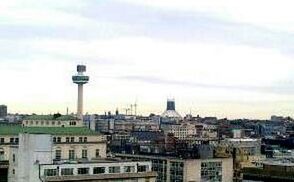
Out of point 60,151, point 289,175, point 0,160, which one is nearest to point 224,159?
point 289,175

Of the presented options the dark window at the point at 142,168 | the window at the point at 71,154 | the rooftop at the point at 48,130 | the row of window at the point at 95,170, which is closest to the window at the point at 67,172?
the row of window at the point at 95,170

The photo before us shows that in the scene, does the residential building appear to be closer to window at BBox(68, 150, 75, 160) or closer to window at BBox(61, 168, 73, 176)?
window at BBox(68, 150, 75, 160)

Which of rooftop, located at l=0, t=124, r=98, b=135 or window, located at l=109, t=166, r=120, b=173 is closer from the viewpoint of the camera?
window, located at l=109, t=166, r=120, b=173

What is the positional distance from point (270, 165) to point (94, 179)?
34811 millimetres

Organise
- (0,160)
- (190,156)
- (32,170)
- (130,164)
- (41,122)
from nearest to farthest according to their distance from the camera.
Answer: (32,170), (130,164), (0,160), (190,156), (41,122)

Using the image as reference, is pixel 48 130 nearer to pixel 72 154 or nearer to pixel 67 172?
pixel 72 154

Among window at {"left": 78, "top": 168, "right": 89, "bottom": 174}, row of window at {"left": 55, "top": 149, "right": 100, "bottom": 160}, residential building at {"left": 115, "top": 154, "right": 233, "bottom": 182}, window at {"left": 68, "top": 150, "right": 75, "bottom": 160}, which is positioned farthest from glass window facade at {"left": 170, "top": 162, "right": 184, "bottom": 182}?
window at {"left": 78, "top": 168, "right": 89, "bottom": 174}

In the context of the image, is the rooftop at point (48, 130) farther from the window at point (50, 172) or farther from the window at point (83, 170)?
the window at point (50, 172)

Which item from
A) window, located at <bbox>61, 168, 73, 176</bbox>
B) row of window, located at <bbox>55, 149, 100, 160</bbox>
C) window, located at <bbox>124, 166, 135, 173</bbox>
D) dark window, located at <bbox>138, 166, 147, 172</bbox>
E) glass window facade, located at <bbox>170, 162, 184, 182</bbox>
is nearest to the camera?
window, located at <bbox>61, 168, 73, 176</bbox>

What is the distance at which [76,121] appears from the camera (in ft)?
402

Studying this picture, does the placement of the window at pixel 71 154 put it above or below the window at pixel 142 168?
above

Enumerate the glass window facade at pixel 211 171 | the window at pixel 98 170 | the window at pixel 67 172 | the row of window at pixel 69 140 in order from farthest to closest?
the glass window facade at pixel 211 171
the row of window at pixel 69 140
the window at pixel 98 170
the window at pixel 67 172

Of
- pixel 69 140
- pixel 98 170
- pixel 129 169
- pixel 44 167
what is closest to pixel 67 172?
pixel 44 167

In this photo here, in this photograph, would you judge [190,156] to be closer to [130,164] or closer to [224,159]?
[224,159]
